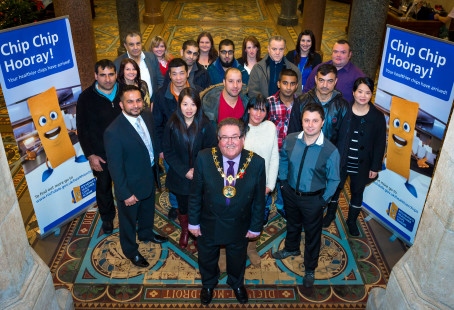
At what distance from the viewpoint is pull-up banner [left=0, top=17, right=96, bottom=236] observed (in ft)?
11.9

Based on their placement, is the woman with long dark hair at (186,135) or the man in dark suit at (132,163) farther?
the woman with long dark hair at (186,135)

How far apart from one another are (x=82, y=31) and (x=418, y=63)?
3.65 metres

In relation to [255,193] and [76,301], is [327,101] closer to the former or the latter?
[255,193]

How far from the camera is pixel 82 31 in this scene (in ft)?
16.8

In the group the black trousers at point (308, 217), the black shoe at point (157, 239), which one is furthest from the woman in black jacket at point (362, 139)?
the black shoe at point (157, 239)

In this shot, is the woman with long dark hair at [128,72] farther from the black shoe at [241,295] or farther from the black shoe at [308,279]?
the black shoe at [308,279]

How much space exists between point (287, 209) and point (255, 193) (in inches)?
28.7

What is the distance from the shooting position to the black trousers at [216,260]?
3395 mm

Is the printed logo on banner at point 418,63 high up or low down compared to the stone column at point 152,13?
up

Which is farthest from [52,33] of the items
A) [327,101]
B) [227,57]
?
[327,101]

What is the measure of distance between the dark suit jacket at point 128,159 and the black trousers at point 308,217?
3.89 feet

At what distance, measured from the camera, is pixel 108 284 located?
3.89 m

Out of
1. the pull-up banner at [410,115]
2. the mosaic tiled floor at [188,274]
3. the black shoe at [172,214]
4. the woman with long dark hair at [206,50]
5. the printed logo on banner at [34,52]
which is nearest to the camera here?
the printed logo on banner at [34,52]

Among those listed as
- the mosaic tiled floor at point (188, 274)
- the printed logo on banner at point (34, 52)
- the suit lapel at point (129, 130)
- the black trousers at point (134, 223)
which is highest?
the printed logo on banner at point (34, 52)
